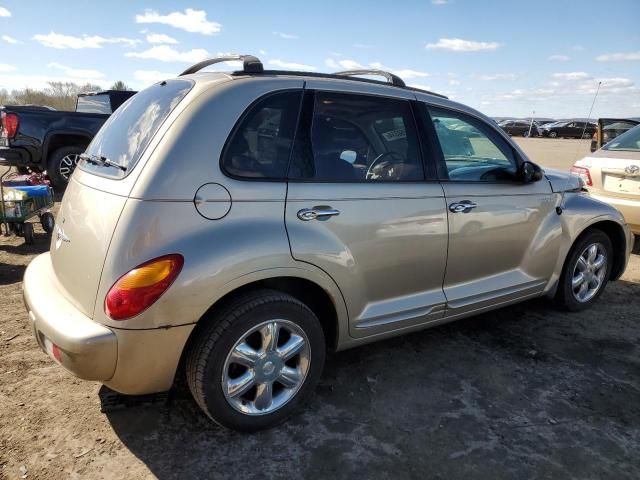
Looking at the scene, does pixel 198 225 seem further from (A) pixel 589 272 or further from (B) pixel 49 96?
(B) pixel 49 96

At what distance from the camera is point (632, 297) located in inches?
188

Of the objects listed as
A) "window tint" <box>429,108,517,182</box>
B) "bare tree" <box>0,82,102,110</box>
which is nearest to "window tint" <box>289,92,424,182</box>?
"window tint" <box>429,108,517,182</box>

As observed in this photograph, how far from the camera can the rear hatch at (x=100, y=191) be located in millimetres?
2301

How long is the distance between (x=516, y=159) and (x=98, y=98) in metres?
8.71

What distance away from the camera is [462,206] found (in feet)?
10.5

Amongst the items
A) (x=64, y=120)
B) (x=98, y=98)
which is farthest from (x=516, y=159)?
(x=98, y=98)

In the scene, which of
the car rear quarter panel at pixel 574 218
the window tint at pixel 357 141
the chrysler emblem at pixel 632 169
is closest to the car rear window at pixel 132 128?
the window tint at pixel 357 141

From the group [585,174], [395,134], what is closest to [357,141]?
[395,134]

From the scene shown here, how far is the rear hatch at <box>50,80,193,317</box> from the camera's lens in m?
2.30

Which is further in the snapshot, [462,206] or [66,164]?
[66,164]

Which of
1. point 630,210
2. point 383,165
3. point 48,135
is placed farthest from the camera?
point 48,135

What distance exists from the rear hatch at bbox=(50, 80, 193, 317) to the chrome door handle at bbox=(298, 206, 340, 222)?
0.82 m

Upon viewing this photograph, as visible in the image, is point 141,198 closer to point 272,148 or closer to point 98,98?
point 272,148

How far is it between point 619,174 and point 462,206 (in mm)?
3691
